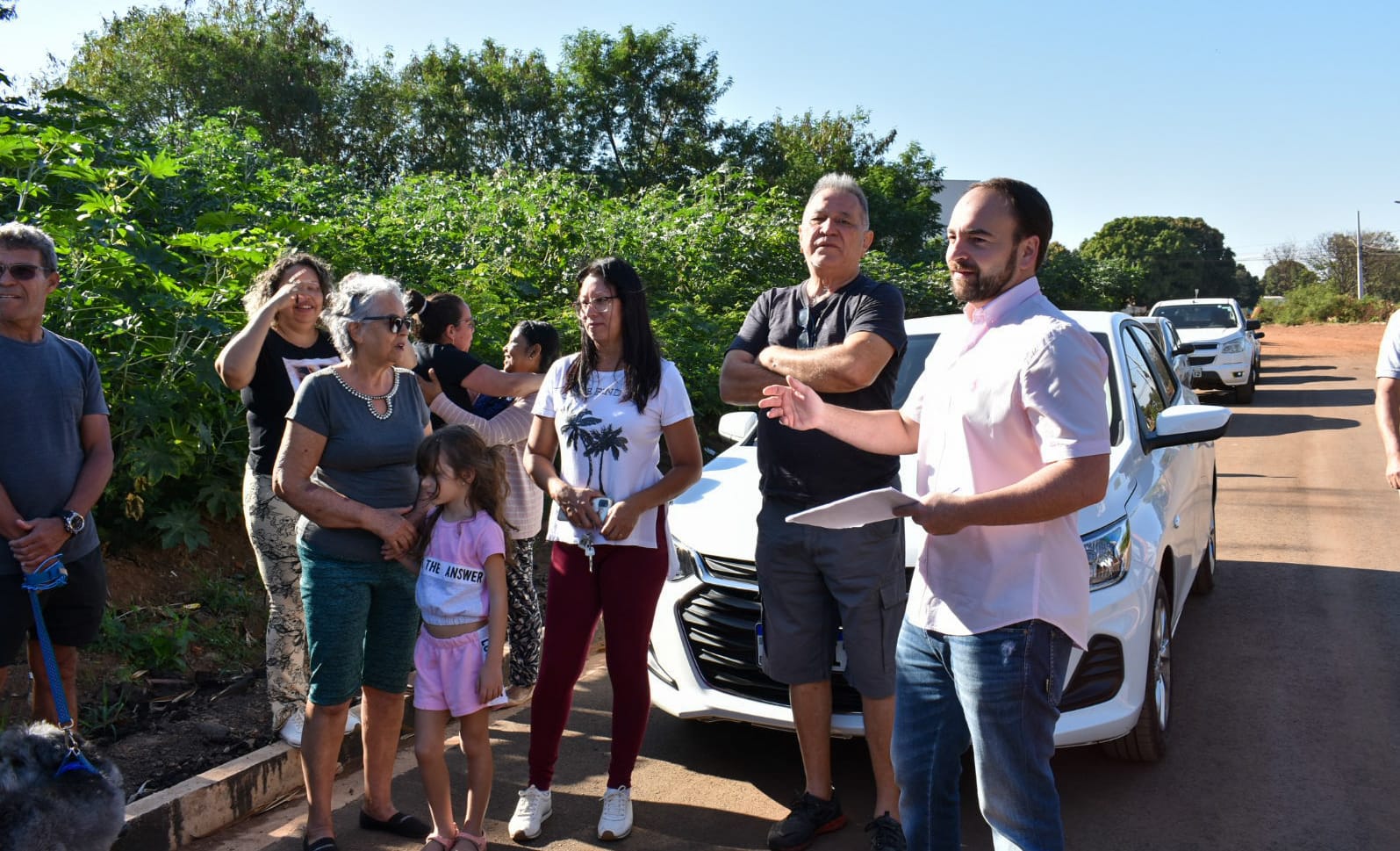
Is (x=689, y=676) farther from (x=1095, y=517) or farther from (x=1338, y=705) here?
(x=1338, y=705)

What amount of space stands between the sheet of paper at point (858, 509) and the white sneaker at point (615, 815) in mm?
1913

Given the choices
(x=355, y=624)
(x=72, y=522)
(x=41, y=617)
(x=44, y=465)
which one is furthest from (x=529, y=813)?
(x=44, y=465)

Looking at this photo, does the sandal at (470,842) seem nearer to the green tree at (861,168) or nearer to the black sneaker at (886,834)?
the black sneaker at (886,834)

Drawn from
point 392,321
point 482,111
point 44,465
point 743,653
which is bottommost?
point 743,653

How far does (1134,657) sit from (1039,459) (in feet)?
6.24

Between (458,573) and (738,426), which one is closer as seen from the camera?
(458,573)

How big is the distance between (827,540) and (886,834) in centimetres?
100

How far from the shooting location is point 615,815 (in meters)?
3.97

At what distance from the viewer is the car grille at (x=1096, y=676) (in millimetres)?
3955

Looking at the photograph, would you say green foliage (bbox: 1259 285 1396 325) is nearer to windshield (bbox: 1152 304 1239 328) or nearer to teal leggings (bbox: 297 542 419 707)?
windshield (bbox: 1152 304 1239 328)

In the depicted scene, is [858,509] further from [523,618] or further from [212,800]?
[212,800]

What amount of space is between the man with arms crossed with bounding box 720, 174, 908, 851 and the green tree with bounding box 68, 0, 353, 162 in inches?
964

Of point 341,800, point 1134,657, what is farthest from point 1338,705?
point 341,800

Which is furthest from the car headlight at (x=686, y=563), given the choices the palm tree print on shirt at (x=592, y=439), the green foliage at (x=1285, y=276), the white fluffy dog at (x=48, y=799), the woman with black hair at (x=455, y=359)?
the green foliage at (x=1285, y=276)
